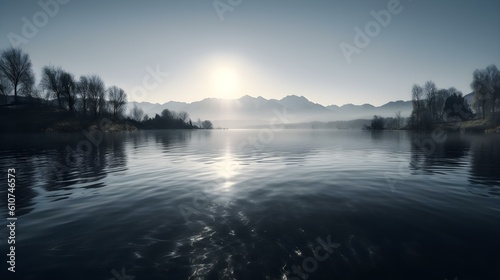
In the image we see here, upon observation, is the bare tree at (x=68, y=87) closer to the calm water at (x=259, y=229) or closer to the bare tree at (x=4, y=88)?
the bare tree at (x=4, y=88)

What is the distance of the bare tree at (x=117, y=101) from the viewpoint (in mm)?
166000

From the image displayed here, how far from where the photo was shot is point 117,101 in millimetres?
168375

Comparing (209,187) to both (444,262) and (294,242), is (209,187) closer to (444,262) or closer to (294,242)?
(294,242)

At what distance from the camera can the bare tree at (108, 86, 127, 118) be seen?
16600 centimetres

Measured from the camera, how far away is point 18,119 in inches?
3994

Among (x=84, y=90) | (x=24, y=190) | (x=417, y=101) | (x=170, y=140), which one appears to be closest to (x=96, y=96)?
(x=84, y=90)

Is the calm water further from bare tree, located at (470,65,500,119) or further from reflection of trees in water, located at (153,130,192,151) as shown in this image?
bare tree, located at (470,65,500,119)

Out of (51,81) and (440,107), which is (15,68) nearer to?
(51,81)

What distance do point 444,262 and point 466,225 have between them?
13.0 ft

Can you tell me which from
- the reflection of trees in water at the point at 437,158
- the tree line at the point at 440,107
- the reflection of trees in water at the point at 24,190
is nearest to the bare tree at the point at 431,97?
the tree line at the point at 440,107

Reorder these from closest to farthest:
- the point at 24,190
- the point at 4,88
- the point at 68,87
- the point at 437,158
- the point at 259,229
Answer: the point at 259,229 < the point at 24,190 < the point at 437,158 < the point at 4,88 < the point at 68,87

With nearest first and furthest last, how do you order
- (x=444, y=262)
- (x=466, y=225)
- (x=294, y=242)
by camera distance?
(x=444, y=262)
(x=294, y=242)
(x=466, y=225)

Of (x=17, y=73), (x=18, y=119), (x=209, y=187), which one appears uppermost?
(x=17, y=73)

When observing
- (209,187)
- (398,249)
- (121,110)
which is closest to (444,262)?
(398,249)
